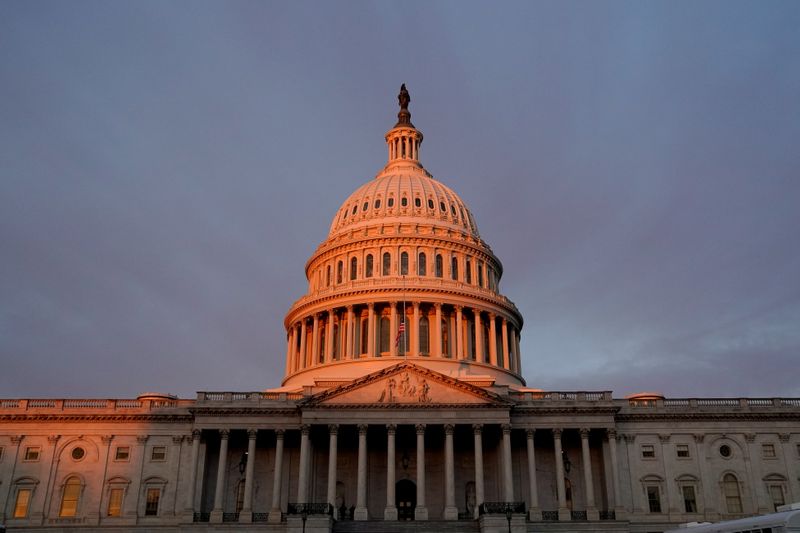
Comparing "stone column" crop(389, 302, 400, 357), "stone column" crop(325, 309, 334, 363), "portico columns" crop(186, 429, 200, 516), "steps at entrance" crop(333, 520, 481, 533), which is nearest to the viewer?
"steps at entrance" crop(333, 520, 481, 533)

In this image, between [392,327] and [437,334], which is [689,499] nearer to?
[437,334]

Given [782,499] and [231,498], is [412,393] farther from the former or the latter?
[782,499]

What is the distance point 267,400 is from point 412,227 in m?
29.5

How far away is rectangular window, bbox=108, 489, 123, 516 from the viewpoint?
63.2 meters

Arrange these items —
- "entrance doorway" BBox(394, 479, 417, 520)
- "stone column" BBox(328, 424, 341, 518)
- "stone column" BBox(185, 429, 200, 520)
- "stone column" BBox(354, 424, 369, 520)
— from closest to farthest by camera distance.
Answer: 1. "stone column" BBox(354, 424, 369, 520)
2. "stone column" BBox(328, 424, 341, 518)
3. "stone column" BBox(185, 429, 200, 520)
4. "entrance doorway" BBox(394, 479, 417, 520)

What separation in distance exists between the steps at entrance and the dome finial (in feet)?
187

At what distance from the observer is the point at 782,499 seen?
63875 mm

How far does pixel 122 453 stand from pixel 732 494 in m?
49.4

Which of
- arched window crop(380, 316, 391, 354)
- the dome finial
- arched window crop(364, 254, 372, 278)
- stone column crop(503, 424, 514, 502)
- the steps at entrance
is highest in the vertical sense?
the dome finial

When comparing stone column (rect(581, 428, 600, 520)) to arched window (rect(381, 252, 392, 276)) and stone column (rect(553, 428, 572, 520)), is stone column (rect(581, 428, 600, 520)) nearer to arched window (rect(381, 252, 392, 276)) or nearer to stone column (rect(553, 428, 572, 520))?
stone column (rect(553, 428, 572, 520))

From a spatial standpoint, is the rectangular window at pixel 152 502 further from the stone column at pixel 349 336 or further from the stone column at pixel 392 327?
the stone column at pixel 392 327

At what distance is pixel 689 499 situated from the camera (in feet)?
210

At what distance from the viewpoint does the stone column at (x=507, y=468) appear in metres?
60.7

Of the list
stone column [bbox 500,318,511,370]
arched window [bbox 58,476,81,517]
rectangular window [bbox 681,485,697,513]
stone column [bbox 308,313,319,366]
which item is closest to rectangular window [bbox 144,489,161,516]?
arched window [bbox 58,476,81,517]
